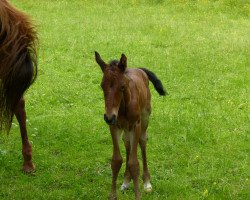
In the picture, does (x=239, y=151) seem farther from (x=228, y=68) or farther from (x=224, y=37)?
(x=224, y=37)

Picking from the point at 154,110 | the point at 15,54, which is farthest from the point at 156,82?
the point at 154,110

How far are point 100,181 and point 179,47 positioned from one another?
22.1ft

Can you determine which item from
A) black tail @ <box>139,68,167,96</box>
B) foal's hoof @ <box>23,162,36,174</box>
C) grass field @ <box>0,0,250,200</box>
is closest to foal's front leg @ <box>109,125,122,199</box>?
grass field @ <box>0,0,250,200</box>

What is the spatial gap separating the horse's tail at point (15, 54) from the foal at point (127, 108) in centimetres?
66

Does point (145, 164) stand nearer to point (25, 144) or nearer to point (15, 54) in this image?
point (25, 144)

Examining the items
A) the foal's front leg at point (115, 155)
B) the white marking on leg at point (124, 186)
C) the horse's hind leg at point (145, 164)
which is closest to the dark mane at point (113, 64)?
the foal's front leg at point (115, 155)

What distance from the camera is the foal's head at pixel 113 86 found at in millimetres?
4109

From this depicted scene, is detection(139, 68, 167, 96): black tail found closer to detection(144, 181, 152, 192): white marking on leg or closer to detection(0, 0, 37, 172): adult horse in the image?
detection(144, 181, 152, 192): white marking on leg

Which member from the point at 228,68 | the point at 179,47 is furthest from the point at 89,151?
the point at 179,47

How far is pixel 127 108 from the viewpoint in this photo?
14.8ft

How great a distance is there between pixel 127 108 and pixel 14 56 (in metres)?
1.25

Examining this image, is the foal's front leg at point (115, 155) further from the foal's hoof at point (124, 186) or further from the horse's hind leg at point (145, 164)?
the horse's hind leg at point (145, 164)

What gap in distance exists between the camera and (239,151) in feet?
21.1

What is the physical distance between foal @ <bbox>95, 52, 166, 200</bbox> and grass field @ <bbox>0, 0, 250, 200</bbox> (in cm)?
50
